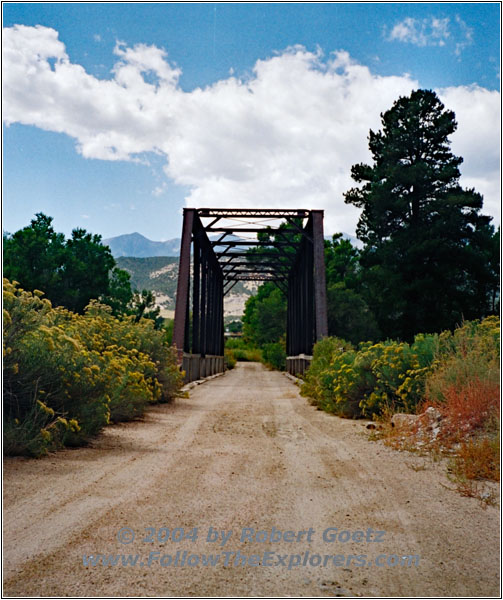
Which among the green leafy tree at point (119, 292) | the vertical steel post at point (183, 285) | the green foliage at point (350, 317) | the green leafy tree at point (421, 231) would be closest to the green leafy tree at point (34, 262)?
the green leafy tree at point (119, 292)

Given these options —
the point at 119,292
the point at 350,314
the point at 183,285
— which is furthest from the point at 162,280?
the point at 183,285

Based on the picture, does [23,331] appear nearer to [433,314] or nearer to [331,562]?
[331,562]

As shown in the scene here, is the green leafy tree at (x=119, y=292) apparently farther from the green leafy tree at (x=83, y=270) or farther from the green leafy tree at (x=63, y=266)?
the green leafy tree at (x=83, y=270)

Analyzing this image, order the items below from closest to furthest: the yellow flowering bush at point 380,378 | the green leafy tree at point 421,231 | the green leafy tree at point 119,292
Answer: the yellow flowering bush at point 380,378 < the green leafy tree at point 421,231 < the green leafy tree at point 119,292

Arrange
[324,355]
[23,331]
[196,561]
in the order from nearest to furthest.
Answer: [196,561]
[23,331]
[324,355]

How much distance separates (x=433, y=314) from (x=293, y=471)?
21.0 m

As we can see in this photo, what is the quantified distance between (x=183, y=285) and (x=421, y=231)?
38.5ft

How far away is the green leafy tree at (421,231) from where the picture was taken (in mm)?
24984

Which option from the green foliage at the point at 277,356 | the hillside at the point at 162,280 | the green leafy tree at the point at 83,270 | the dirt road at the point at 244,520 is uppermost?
the hillside at the point at 162,280

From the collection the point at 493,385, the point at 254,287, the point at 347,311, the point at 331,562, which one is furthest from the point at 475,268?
the point at 254,287

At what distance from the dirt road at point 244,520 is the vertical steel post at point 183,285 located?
11607 mm

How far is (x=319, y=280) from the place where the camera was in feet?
64.1

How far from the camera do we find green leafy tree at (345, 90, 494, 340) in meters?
25.0

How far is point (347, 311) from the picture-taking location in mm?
32844
